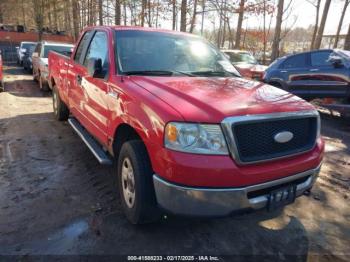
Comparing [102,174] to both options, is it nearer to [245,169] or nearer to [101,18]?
[245,169]

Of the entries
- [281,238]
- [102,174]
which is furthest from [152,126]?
[102,174]

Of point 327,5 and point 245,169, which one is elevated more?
point 327,5

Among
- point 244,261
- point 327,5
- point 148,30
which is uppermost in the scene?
point 327,5

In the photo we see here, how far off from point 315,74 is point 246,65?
4381 millimetres

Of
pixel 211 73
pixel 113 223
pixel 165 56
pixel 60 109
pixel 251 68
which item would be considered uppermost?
pixel 165 56

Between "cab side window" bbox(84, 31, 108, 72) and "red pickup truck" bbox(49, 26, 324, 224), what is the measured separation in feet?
0.17

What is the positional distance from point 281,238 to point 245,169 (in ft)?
3.53

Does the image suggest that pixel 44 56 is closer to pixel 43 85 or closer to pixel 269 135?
pixel 43 85

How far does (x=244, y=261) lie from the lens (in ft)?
9.28

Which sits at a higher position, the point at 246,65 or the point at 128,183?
the point at 246,65

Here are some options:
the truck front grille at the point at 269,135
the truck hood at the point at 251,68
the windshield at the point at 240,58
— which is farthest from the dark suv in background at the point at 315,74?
the truck front grille at the point at 269,135

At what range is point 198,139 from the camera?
2.55 meters

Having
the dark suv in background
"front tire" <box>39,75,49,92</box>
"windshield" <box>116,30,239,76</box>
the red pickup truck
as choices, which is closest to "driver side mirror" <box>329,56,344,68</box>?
the dark suv in background

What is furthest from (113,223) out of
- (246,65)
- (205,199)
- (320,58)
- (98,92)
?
(246,65)
